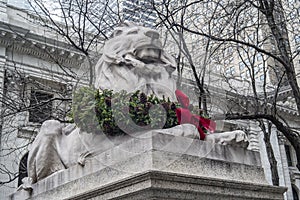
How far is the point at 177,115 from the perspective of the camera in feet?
14.2

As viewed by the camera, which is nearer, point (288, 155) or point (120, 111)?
point (120, 111)

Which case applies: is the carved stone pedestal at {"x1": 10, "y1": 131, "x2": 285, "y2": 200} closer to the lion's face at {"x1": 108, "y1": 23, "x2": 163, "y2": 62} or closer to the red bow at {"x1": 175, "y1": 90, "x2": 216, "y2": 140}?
the red bow at {"x1": 175, "y1": 90, "x2": 216, "y2": 140}

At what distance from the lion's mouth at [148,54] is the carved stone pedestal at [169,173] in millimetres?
1178

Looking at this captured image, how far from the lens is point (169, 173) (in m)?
3.61

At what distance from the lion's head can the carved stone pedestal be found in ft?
2.76

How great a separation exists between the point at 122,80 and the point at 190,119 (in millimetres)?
946

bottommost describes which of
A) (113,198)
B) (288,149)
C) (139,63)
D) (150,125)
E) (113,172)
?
(113,198)

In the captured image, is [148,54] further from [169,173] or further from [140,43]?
[169,173]

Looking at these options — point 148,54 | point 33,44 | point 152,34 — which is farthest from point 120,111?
point 33,44

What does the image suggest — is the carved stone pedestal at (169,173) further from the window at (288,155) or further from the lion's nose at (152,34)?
the window at (288,155)

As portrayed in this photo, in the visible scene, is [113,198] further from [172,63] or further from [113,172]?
[172,63]

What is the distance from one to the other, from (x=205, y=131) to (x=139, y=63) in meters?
1.07

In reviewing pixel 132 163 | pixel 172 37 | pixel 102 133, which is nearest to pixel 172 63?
pixel 172 37

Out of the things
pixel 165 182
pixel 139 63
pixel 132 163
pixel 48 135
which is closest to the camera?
pixel 165 182
